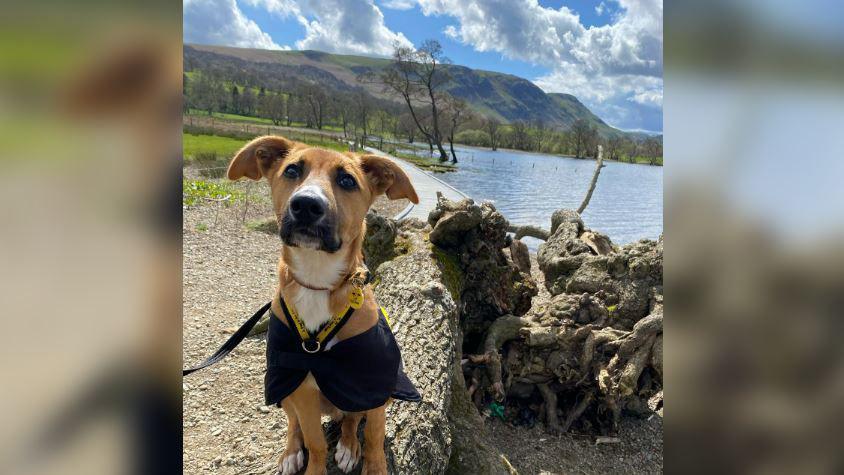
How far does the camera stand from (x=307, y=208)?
2.58 m

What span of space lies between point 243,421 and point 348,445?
8.41 ft

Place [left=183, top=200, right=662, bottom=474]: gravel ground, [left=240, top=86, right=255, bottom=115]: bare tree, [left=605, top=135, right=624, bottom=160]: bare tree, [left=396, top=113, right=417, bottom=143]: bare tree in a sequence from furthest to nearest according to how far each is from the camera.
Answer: [left=240, top=86, right=255, bottom=115]: bare tree
[left=605, top=135, right=624, bottom=160]: bare tree
[left=396, top=113, right=417, bottom=143]: bare tree
[left=183, top=200, right=662, bottom=474]: gravel ground

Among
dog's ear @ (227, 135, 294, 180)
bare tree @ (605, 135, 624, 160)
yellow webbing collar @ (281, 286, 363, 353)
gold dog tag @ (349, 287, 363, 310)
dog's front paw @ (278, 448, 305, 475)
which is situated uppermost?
bare tree @ (605, 135, 624, 160)

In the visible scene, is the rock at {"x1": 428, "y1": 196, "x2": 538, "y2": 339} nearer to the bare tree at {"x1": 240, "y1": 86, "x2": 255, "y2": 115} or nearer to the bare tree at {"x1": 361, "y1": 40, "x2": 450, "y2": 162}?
the bare tree at {"x1": 361, "y1": 40, "x2": 450, "y2": 162}

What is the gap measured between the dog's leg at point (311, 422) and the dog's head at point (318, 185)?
36.8 inches

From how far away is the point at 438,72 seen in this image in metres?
52.6

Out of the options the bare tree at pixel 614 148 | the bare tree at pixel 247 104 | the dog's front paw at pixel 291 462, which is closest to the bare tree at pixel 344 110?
the bare tree at pixel 247 104

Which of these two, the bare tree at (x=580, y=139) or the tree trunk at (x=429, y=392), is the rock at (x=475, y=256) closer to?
the tree trunk at (x=429, y=392)

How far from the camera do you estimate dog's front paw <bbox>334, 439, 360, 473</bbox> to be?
3.01 m

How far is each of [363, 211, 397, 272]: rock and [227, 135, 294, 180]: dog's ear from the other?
3668 millimetres

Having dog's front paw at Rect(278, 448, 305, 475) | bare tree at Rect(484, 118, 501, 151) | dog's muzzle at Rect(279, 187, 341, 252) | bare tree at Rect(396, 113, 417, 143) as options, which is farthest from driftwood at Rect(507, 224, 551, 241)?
bare tree at Rect(484, 118, 501, 151)

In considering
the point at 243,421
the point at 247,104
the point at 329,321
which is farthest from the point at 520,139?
the point at 329,321

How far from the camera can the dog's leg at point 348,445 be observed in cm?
303
